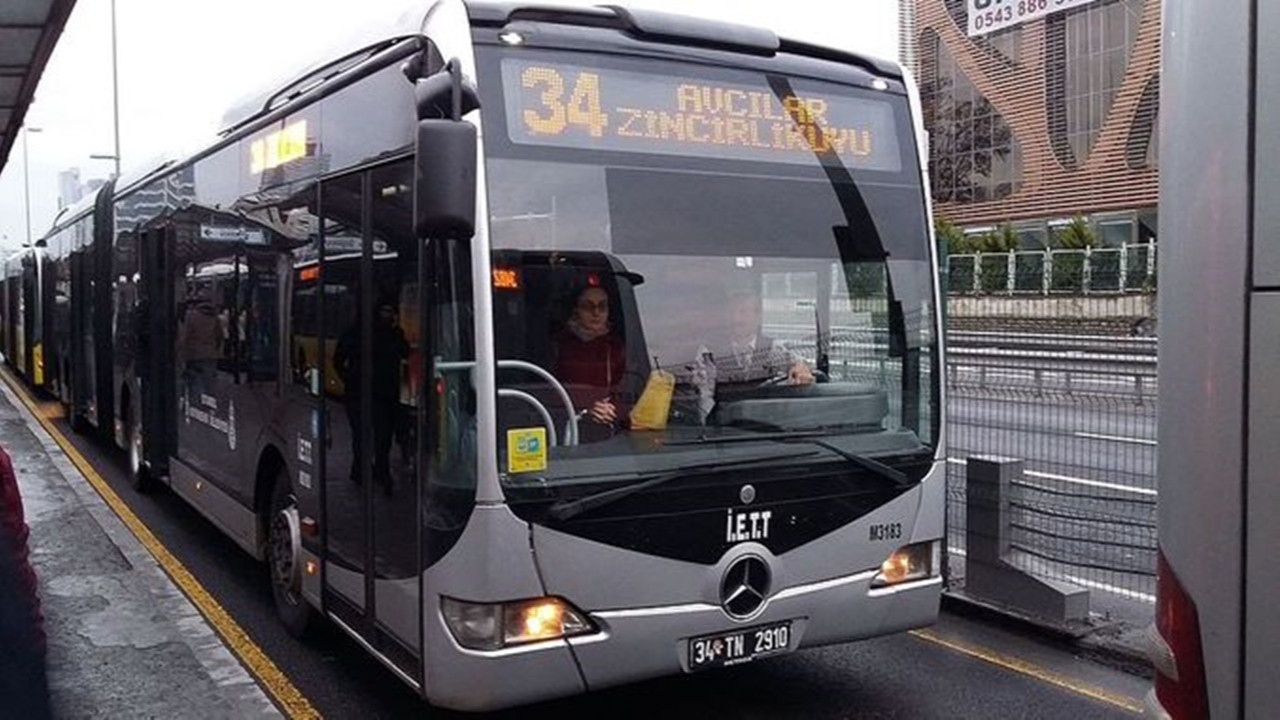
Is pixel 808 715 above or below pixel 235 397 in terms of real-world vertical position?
below

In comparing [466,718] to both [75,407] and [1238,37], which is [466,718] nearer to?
[1238,37]

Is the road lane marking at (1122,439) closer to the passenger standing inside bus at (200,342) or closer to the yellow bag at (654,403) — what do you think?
the yellow bag at (654,403)

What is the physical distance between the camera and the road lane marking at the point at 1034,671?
5438 mm

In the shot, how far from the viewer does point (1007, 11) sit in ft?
27.1

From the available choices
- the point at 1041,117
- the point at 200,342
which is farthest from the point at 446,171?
the point at 1041,117

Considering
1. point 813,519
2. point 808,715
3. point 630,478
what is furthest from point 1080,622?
point 630,478

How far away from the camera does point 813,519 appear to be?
15.9 ft

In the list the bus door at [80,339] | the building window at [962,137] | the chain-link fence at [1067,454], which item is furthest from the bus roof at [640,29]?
the building window at [962,137]

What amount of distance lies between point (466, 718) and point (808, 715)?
1.54m

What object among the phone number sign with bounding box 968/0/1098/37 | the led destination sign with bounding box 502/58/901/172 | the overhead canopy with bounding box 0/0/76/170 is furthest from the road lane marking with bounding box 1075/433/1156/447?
the overhead canopy with bounding box 0/0/76/170

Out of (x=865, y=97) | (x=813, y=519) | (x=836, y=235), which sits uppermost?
(x=865, y=97)

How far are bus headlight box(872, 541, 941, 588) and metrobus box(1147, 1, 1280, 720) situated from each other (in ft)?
8.60

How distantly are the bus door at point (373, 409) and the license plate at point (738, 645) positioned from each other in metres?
1.07

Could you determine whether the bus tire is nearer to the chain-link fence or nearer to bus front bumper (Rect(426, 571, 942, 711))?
the chain-link fence
